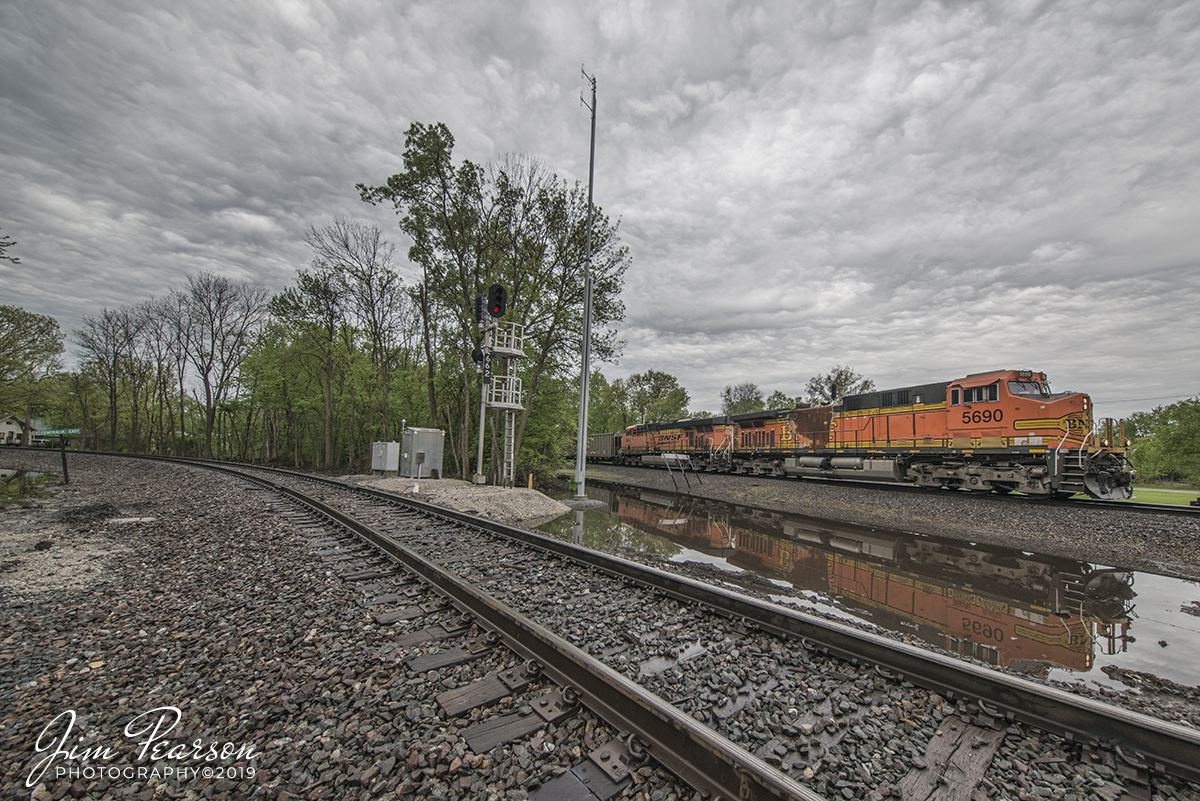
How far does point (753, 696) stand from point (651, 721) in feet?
2.94

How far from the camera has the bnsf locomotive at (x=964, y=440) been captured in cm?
1212

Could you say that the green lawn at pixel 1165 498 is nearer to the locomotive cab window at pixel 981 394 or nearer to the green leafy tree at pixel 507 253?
A: the locomotive cab window at pixel 981 394

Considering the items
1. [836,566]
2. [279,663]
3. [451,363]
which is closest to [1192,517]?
[836,566]

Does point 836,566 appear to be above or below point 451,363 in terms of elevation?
below

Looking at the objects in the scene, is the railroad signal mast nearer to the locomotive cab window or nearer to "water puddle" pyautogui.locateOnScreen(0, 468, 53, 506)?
"water puddle" pyautogui.locateOnScreen(0, 468, 53, 506)

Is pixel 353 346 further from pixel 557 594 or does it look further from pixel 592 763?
pixel 592 763

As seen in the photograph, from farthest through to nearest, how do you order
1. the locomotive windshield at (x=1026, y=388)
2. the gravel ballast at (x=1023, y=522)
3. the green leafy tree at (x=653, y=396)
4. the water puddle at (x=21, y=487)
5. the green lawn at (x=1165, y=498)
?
the green leafy tree at (x=653, y=396) → the green lawn at (x=1165, y=498) → the locomotive windshield at (x=1026, y=388) → the water puddle at (x=21, y=487) → the gravel ballast at (x=1023, y=522)

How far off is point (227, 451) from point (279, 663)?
62.5 metres

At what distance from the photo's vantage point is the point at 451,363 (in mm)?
23609

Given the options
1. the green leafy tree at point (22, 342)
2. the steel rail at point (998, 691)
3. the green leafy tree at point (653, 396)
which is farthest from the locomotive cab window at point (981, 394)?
the green leafy tree at point (653, 396)

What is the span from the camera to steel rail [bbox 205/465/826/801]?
1.90 metres

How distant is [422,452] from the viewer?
62.8ft

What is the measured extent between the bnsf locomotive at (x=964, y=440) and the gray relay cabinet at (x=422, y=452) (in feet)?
51.6

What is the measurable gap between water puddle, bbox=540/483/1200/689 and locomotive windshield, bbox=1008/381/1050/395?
5.83 metres
